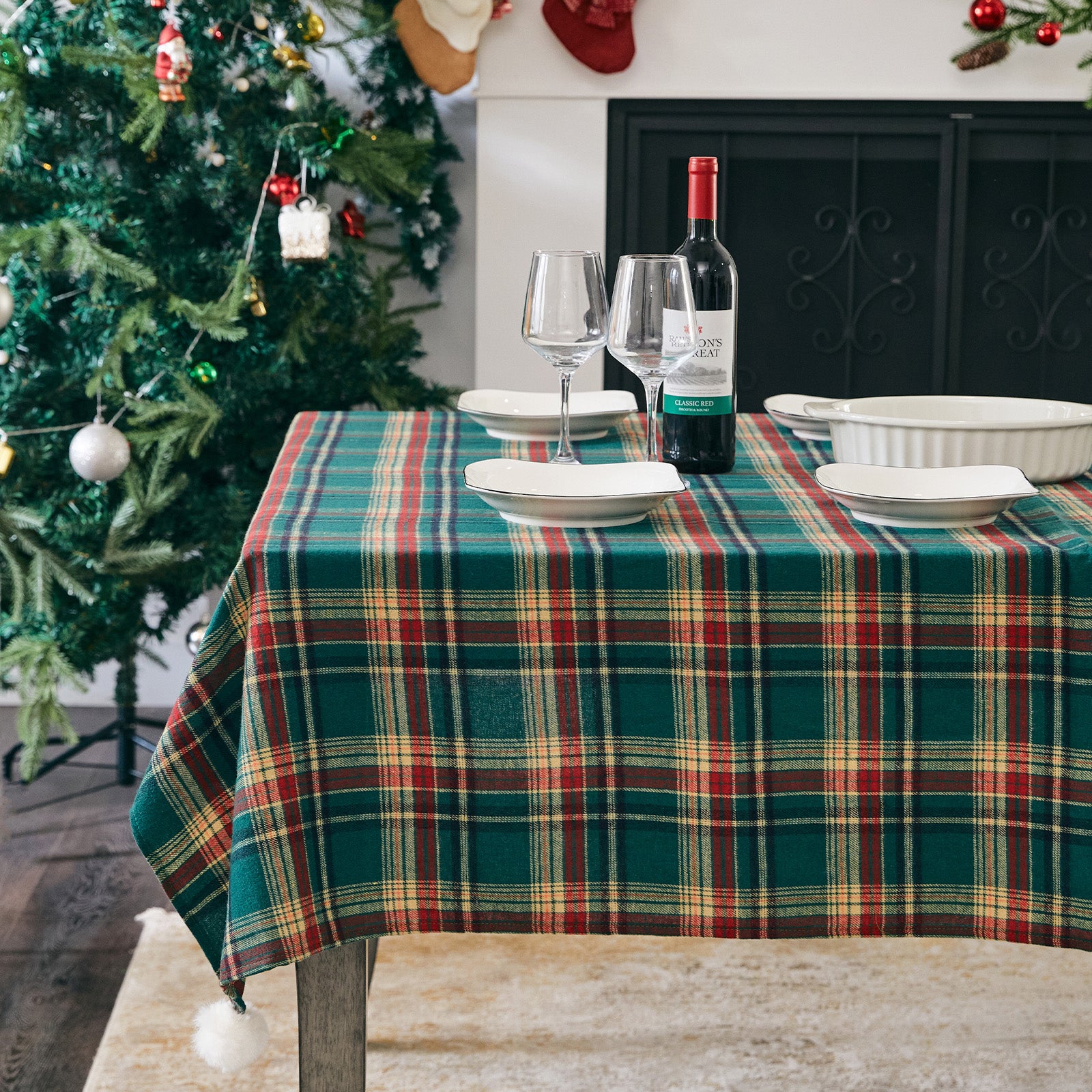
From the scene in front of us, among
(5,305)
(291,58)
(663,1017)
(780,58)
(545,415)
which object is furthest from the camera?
(780,58)

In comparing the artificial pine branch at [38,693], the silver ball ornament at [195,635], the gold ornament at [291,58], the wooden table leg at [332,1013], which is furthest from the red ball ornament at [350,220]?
the wooden table leg at [332,1013]

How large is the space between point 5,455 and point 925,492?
1.47 m

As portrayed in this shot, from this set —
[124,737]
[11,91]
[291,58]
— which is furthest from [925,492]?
[124,737]

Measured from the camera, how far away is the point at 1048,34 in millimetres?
2518

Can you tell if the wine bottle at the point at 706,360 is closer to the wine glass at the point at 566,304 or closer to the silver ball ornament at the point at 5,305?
the wine glass at the point at 566,304

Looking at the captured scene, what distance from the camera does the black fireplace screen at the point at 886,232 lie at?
2703 millimetres

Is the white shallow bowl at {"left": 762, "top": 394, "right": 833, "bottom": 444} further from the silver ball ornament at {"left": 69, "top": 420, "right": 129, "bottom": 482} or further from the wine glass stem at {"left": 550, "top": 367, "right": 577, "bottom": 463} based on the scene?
the silver ball ornament at {"left": 69, "top": 420, "right": 129, "bottom": 482}

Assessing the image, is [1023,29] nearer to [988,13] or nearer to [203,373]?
[988,13]

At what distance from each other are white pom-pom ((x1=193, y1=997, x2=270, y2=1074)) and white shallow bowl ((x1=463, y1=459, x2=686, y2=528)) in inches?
19.7

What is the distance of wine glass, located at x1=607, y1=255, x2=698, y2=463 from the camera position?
1.21 metres

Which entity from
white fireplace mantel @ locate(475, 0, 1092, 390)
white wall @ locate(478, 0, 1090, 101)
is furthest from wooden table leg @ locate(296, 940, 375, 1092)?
white wall @ locate(478, 0, 1090, 101)

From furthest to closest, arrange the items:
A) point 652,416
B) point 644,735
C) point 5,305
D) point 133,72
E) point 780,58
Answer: point 780,58
point 133,72
point 5,305
point 652,416
point 644,735

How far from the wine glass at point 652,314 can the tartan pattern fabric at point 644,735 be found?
0.65ft

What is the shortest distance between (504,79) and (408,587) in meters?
1.85
